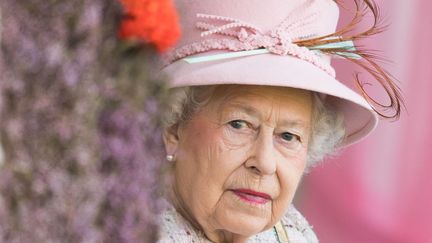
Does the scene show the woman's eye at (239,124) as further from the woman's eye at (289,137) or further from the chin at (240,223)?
the chin at (240,223)

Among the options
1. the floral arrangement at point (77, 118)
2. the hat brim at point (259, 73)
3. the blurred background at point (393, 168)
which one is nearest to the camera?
the floral arrangement at point (77, 118)

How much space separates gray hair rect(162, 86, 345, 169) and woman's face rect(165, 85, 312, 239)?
0.9 inches

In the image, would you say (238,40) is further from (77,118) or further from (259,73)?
(77,118)

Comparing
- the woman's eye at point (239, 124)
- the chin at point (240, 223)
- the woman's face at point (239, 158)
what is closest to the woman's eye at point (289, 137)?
the woman's face at point (239, 158)

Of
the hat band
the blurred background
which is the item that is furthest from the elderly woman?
the blurred background

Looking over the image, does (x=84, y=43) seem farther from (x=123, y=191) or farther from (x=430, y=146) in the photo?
(x=430, y=146)

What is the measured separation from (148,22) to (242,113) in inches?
44.0

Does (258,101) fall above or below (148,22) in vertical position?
above

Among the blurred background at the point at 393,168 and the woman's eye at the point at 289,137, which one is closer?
the woman's eye at the point at 289,137

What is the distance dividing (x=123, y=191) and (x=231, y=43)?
1064 millimetres

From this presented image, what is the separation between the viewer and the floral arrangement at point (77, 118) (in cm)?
68

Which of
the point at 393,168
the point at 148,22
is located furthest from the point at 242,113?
the point at 393,168

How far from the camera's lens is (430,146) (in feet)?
9.50

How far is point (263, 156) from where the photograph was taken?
1789 millimetres
